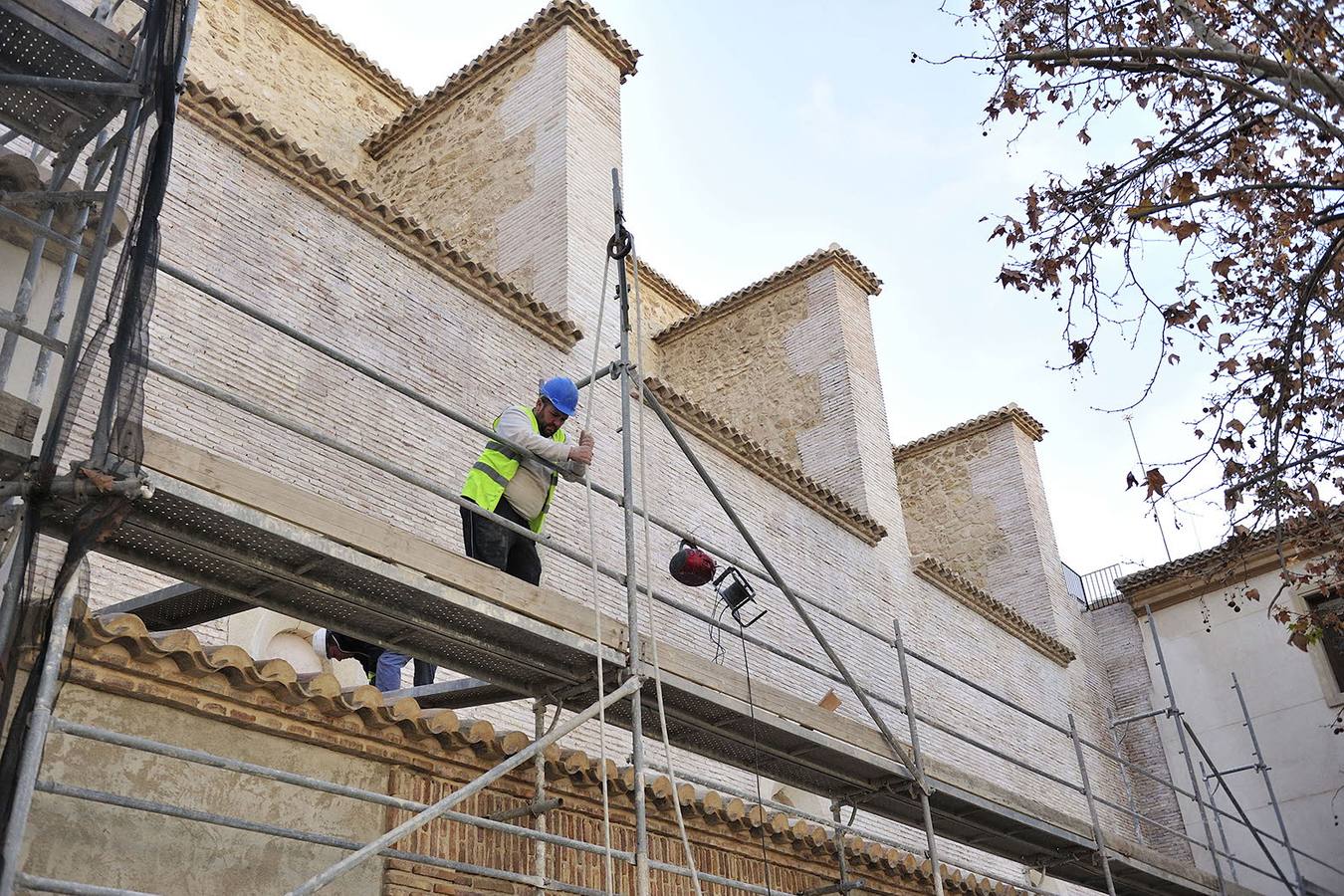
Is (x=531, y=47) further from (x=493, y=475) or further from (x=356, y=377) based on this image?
(x=493, y=475)

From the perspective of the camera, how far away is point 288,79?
49.0 ft

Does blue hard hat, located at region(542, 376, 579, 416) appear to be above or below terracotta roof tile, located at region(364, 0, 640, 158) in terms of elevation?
below

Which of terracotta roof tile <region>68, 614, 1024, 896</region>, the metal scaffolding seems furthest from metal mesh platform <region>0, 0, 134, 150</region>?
terracotta roof tile <region>68, 614, 1024, 896</region>

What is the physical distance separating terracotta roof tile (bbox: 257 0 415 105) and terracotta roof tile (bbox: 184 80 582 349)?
5593 millimetres

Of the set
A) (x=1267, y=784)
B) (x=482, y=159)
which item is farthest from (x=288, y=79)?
(x=1267, y=784)

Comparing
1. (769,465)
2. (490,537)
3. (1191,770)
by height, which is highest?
(769,465)

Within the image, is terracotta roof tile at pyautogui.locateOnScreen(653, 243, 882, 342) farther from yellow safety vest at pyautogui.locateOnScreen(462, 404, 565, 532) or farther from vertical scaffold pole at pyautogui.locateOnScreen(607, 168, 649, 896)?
yellow safety vest at pyautogui.locateOnScreen(462, 404, 565, 532)

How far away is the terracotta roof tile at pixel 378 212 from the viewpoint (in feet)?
30.2

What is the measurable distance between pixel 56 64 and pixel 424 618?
97.5 inches

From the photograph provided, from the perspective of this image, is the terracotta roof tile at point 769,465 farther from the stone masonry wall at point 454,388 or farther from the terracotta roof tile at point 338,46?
the terracotta roof tile at point 338,46

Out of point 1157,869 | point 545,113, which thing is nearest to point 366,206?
point 545,113

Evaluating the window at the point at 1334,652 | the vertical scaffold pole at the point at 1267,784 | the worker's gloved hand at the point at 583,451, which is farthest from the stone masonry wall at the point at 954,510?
the worker's gloved hand at the point at 583,451

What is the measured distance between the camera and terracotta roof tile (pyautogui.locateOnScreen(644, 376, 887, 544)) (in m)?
12.7

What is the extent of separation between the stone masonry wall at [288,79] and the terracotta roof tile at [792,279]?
4759mm
